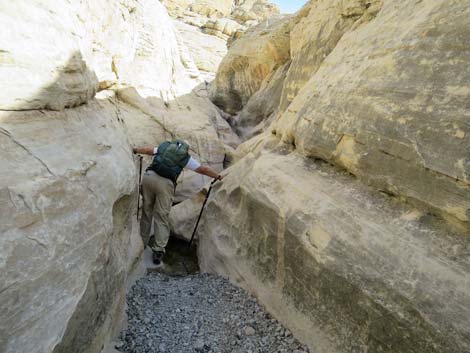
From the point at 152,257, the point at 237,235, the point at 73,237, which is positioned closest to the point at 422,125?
the point at 237,235

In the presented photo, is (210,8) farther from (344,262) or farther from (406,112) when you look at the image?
(344,262)

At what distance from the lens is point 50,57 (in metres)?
2.88

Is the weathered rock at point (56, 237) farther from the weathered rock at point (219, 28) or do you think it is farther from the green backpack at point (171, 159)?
the weathered rock at point (219, 28)

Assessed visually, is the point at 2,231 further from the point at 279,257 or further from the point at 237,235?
the point at 237,235

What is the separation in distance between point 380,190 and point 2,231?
9.98 ft

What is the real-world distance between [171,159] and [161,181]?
15.5 inches

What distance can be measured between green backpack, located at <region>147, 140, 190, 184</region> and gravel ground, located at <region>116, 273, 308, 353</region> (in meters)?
1.59

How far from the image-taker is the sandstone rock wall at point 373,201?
2.49 m

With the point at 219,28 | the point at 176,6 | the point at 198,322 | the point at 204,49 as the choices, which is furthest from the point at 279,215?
the point at 176,6

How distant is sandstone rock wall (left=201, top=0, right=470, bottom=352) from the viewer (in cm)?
249

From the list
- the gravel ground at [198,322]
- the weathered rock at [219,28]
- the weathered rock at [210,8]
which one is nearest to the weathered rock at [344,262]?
the gravel ground at [198,322]

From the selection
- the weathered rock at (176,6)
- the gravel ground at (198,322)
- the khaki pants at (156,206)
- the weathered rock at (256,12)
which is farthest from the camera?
the weathered rock at (256,12)

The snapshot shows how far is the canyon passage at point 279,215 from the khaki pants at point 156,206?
0.39 metres

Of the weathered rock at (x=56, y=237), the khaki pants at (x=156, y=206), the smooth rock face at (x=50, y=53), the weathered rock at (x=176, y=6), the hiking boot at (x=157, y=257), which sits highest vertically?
the smooth rock face at (x=50, y=53)
